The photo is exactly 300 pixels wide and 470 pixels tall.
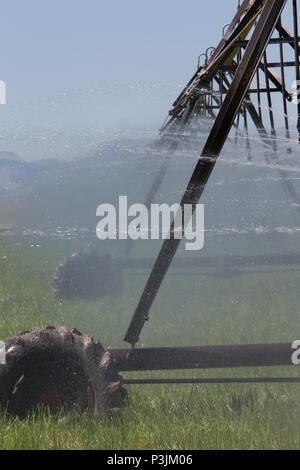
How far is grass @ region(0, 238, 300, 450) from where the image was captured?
12.8 ft

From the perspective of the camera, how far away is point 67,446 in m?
3.76

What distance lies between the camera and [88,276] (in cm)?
1071

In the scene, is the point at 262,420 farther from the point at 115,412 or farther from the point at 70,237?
the point at 70,237

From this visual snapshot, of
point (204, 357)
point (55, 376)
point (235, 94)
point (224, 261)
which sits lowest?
point (55, 376)

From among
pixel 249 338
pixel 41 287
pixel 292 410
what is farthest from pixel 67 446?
pixel 41 287

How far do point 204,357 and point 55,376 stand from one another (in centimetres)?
127

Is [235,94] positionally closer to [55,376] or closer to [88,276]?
[55,376]

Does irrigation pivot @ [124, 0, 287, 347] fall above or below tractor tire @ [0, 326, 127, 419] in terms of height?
above

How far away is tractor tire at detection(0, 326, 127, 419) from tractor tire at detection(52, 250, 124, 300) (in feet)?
19.3

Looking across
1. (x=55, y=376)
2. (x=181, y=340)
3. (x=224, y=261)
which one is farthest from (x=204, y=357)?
(x=224, y=261)

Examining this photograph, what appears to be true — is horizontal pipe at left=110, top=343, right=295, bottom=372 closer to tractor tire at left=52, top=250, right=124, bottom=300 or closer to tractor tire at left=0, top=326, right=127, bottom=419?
tractor tire at left=0, top=326, right=127, bottom=419

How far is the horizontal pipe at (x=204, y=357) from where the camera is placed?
465 centimetres

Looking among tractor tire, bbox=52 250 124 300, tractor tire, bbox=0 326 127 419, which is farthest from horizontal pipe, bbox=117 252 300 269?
tractor tire, bbox=0 326 127 419

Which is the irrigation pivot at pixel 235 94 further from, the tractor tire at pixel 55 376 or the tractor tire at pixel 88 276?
the tractor tire at pixel 88 276
